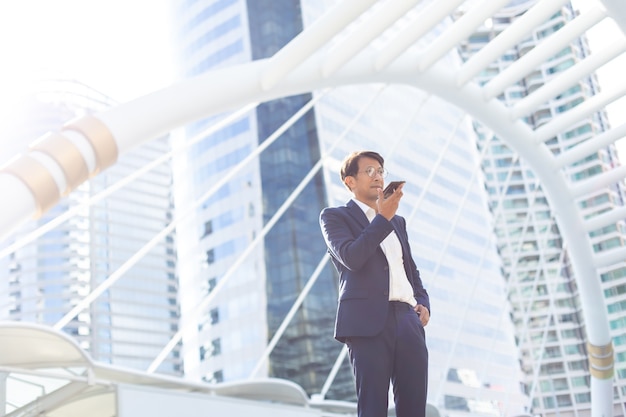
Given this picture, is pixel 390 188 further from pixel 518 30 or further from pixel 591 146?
pixel 591 146

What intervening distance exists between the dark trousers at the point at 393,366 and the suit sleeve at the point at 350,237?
0.17 metres

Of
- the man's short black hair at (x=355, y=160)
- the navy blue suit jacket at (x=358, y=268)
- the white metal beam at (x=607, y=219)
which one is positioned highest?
the white metal beam at (x=607, y=219)

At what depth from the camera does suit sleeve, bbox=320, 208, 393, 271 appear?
7.19ft

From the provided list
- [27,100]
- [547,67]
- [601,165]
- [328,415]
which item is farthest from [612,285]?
[27,100]

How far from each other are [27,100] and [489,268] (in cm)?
4659

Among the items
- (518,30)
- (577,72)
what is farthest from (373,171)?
(577,72)

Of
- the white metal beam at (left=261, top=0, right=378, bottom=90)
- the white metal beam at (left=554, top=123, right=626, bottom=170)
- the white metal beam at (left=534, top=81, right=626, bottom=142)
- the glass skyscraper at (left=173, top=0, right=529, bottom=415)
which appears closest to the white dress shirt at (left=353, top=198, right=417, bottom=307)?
the white metal beam at (left=261, top=0, right=378, bottom=90)

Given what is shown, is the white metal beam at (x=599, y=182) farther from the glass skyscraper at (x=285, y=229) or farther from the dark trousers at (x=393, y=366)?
the glass skyscraper at (x=285, y=229)

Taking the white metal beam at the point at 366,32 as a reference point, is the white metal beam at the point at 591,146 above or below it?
above

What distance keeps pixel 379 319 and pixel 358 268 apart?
15 centimetres

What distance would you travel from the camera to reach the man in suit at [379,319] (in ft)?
7.17

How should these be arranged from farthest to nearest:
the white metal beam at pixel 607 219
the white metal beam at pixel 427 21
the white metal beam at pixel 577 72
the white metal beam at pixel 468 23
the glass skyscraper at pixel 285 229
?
1. the glass skyscraper at pixel 285 229
2. the white metal beam at pixel 607 219
3. the white metal beam at pixel 577 72
4. the white metal beam at pixel 468 23
5. the white metal beam at pixel 427 21

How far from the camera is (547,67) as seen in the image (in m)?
38.3

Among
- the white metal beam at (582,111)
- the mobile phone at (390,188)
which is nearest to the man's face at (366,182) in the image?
the mobile phone at (390,188)
